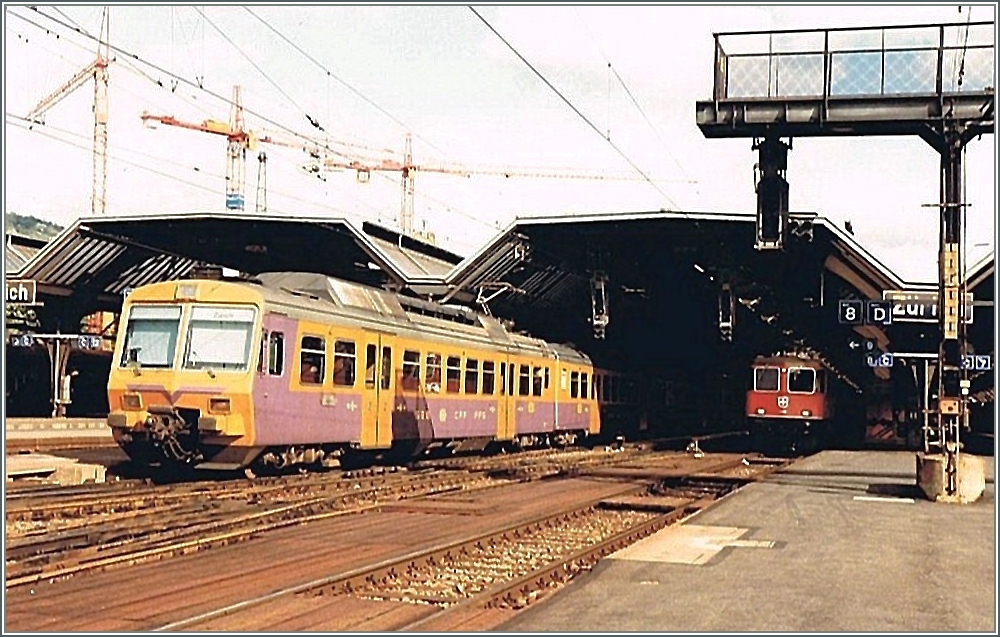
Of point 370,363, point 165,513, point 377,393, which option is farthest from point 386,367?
point 165,513

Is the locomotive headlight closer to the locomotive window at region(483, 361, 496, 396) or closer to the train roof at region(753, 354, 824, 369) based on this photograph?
the locomotive window at region(483, 361, 496, 396)

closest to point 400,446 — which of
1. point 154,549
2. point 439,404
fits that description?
point 439,404

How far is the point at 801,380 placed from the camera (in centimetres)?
3759

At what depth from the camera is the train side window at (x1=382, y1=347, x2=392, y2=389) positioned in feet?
73.5

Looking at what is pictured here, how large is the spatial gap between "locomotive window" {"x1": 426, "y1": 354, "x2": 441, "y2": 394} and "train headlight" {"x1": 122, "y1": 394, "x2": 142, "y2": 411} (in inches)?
274

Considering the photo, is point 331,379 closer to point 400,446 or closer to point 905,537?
point 400,446

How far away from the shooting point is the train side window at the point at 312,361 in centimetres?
1966

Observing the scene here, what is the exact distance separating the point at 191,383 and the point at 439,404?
756 cm

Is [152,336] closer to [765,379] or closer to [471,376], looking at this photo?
[471,376]

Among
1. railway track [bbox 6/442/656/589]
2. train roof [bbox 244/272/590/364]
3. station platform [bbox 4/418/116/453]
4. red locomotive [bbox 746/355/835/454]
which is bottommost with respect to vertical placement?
station platform [bbox 4/418/116/453]

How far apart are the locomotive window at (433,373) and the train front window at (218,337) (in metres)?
6.40

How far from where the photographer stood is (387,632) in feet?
27.5

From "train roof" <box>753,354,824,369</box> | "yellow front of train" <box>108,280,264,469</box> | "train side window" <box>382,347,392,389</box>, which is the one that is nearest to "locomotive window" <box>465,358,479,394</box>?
"train side window" <box>382,347,392,389</box>

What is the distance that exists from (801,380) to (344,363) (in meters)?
20.2
